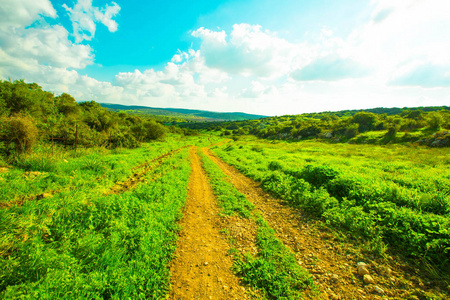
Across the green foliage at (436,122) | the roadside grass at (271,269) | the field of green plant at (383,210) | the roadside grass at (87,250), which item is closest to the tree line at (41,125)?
the roadside grass at (87,250)

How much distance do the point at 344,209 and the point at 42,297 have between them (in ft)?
32.5

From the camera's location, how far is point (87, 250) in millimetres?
4629

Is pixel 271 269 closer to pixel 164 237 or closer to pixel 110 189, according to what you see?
pixel 164 237

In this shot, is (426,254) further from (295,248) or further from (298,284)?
(298,284)

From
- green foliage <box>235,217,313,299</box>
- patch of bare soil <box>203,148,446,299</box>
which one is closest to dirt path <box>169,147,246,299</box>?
green foliage <box>235,217,313,299</box>

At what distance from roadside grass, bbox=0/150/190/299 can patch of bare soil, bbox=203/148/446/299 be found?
14.1ft

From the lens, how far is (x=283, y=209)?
8.66 metres

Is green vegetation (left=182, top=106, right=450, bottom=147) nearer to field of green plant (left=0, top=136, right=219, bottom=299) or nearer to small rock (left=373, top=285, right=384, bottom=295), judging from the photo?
small rock (left=373, top=285, right=384, bottom=295)

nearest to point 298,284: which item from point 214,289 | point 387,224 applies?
point 214,289

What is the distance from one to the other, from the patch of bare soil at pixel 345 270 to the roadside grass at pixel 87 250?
428cm

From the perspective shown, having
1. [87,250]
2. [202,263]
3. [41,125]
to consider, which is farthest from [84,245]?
[41,125]

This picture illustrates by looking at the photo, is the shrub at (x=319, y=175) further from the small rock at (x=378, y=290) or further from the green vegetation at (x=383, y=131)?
the green vegetation at (x=383, y=131)

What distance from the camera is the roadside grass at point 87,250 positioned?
3.55 meters

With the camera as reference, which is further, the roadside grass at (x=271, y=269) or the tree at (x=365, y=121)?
the tree at (x=365, y=121)
